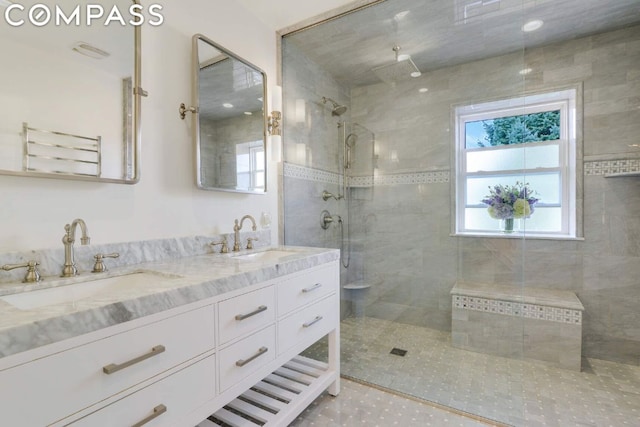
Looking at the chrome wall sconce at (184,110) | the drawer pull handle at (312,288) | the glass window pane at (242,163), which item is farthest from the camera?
the glass window pane at (242,163)

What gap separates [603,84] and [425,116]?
124 centimetres

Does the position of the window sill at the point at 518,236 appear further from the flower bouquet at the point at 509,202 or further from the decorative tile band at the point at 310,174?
the decorative tile band at the point at 310,174

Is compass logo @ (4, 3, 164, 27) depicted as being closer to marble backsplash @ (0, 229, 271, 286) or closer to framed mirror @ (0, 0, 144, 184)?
framed mirror @ (0, 0, 144, 184)

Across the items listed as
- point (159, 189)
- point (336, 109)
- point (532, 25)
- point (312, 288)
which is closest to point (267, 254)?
point (312, 288)

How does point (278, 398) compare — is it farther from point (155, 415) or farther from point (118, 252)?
point (118, 252)

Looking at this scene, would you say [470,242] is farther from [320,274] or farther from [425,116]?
[320,274]

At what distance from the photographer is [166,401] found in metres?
0.91

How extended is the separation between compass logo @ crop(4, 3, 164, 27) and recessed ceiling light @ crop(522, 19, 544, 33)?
2.32m

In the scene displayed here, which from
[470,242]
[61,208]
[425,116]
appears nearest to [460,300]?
[470,242]

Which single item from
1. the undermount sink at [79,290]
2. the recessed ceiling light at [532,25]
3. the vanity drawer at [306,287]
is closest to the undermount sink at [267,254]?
the vanity drawer at [306,287]

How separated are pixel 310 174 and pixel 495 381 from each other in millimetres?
1906

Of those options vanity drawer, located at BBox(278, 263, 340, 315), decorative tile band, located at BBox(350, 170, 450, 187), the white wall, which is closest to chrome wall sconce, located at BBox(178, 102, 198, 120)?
the white wall

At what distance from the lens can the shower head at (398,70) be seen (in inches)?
99.4

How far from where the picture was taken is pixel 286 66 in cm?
240
